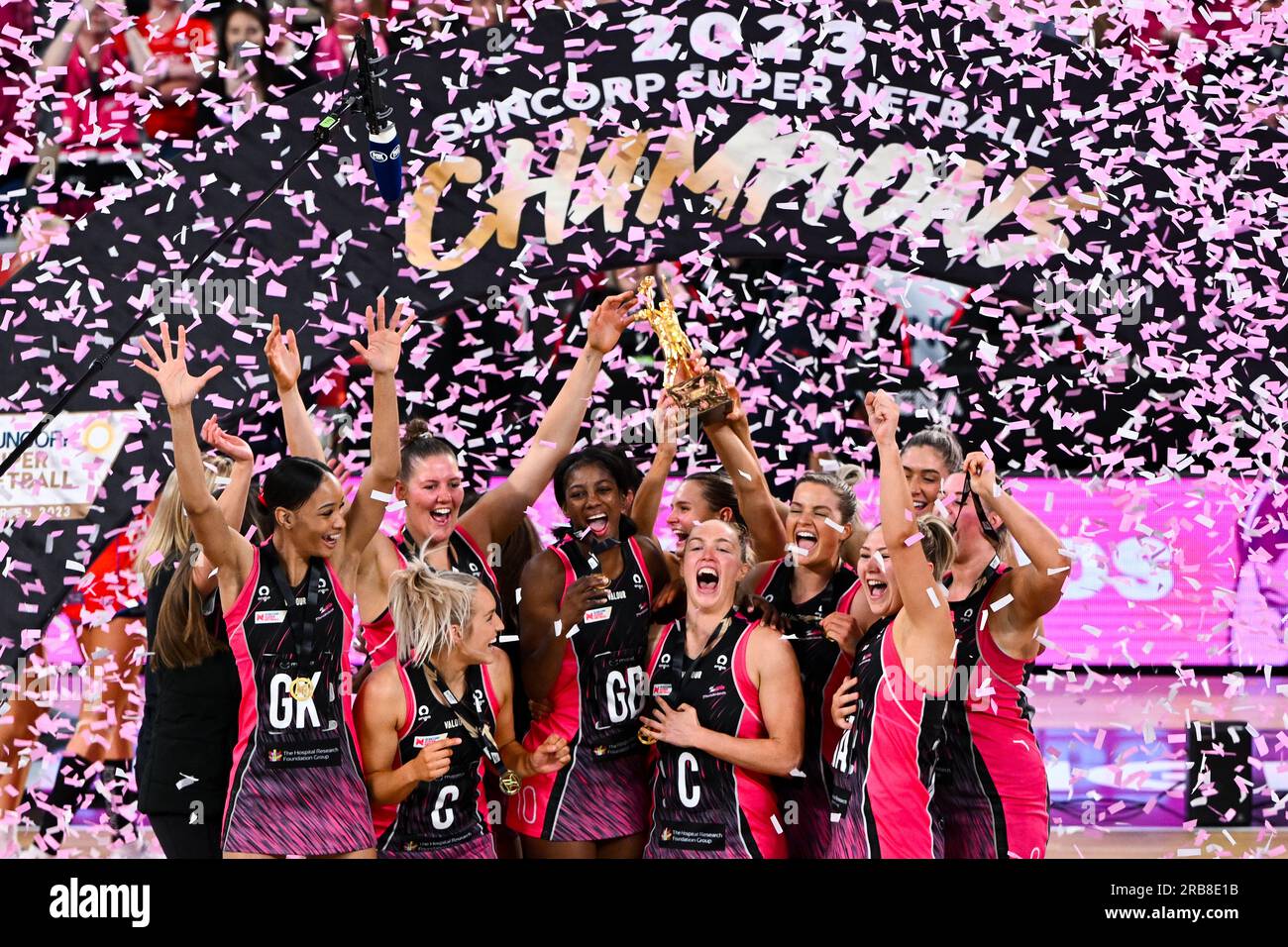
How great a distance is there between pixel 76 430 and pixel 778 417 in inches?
126

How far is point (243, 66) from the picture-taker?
25.0 ft

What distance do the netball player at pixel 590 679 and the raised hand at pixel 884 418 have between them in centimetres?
104

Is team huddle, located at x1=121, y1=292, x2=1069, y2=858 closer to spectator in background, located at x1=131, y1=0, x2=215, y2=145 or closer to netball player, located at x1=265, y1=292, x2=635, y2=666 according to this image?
netball player, located at x1=265, y1=292, x2=635, y2=666

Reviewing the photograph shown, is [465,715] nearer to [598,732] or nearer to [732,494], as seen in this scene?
[598,732]

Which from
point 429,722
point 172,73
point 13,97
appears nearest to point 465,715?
point 429,722

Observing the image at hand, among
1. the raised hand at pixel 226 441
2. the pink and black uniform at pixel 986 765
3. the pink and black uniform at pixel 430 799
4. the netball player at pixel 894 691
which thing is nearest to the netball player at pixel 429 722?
the pink and black uniform at pixel 430 799

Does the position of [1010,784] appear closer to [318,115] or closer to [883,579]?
[883,579]

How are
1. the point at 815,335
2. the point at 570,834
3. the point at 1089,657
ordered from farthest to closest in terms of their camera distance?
the point at 1089,657
the point at 815,335
the point at 570,834

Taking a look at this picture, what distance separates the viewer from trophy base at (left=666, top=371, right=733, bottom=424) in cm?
534

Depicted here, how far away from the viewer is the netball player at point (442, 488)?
513 cm

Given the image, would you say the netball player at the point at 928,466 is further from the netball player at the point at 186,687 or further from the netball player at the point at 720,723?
the netball player at the point at 186,687

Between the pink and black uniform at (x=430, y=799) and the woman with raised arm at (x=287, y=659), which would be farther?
the pink and black uniform at (x=430, y=799)
